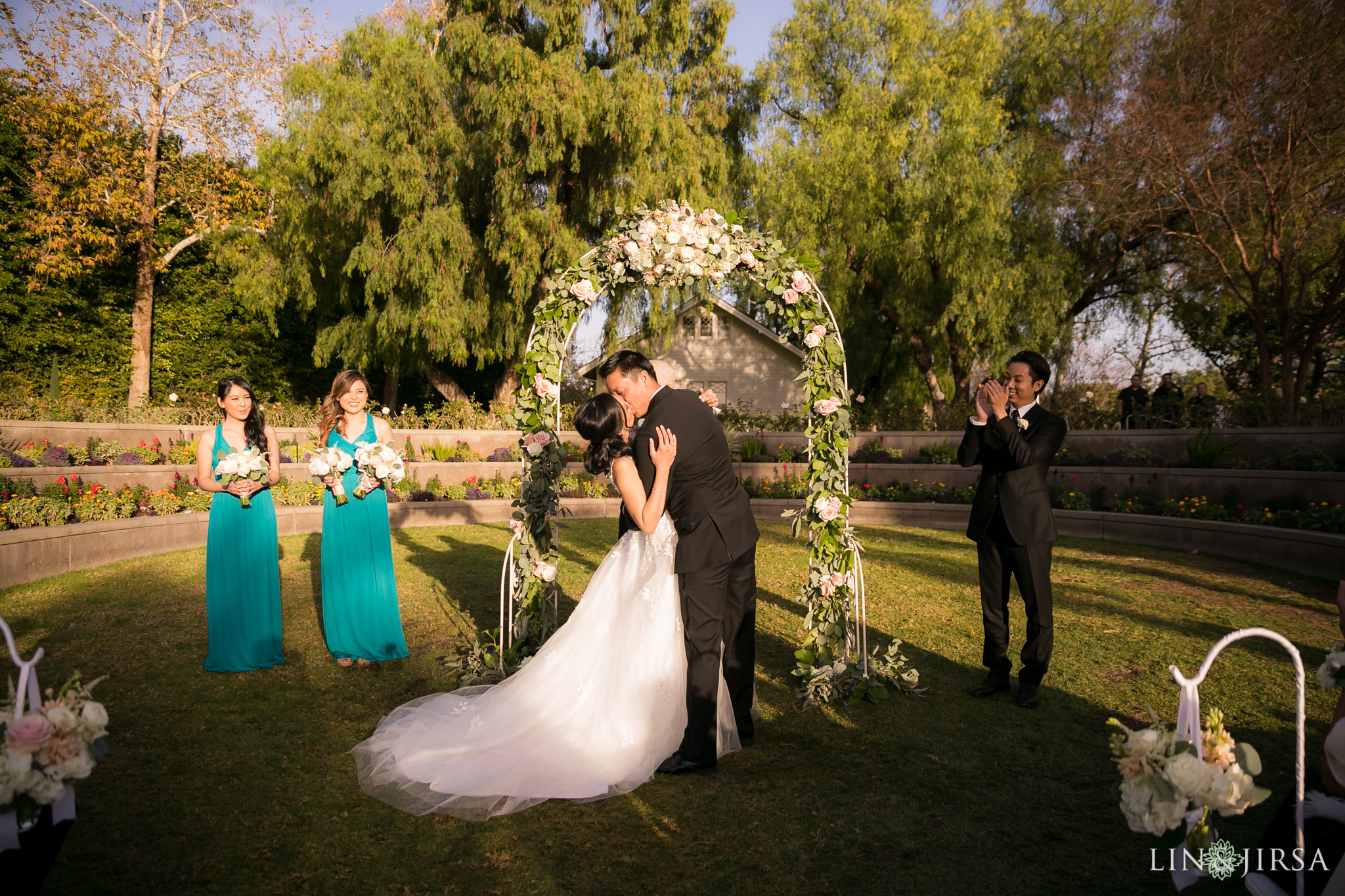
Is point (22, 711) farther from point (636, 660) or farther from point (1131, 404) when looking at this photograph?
point (1131, 404)

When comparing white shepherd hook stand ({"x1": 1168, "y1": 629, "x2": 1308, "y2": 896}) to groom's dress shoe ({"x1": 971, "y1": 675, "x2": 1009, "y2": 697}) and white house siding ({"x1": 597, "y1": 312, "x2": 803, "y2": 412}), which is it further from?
white house siding ({"x1": 597, "y1": 312, "x2": 803, "y2": 412})

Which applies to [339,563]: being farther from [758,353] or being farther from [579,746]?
[758,353]

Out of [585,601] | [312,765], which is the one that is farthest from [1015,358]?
[312,765]

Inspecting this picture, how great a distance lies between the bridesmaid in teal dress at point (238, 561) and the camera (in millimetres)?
5961

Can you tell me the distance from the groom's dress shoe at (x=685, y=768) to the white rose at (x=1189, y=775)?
2625 mm

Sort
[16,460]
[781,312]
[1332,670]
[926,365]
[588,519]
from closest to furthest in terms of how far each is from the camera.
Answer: [1332,670]
[781,312]
[16,460]
[588,519]
[926,365]

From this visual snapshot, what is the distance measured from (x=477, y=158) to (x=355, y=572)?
15.3 meters

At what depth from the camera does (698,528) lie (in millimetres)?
4402

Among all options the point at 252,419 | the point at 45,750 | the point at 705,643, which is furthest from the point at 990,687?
the point at 252,419

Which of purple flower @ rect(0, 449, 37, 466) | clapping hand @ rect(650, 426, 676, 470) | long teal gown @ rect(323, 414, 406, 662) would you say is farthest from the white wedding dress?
purple flower @ rect(0, 449, 37, 466)

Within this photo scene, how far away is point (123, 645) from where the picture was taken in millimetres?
6383

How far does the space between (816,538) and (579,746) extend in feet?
7.88

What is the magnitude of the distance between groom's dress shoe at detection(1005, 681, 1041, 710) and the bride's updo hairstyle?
325cm

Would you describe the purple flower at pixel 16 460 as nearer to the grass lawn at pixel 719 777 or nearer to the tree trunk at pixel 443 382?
the grass lawn at pixel 719 777
